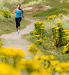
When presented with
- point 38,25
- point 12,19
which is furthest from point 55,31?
point 12,19

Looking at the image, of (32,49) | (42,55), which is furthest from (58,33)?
(32,49)

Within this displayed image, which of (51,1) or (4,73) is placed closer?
(4,73)

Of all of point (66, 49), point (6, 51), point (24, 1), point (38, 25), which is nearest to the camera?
point (6, 51)

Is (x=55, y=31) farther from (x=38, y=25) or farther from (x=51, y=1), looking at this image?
(x=51, y=1)

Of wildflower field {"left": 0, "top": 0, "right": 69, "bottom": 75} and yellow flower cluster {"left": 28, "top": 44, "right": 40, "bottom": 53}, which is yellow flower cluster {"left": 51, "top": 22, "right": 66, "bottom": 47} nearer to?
wildflower field {"left": 0, "top": 0, "right": 69, "bottom": 75}

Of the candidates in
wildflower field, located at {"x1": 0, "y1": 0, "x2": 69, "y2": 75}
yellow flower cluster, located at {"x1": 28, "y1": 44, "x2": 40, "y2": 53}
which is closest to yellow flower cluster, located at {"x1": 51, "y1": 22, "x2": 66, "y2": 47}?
wildflower field, located at {"x1": 0, "y1": 0, "x2": 69, "y2": 75}

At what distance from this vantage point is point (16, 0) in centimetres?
3556

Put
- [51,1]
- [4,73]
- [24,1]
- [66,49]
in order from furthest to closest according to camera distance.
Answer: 1. [24,1]
2. [51,1]
3. [66,49]
4. [4,73]

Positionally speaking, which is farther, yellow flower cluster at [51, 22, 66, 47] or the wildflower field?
yellow flower cluster at [51, 22, 66, 47]

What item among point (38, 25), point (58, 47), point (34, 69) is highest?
point (34, 69)

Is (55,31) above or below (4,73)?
below

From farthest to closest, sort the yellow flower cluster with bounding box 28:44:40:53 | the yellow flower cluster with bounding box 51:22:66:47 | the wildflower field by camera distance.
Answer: the yellow flower cluster with bounding box 51:22:66:47 → the yellow flower cluster with bounding box 28:44:40:53 → the wildflower field

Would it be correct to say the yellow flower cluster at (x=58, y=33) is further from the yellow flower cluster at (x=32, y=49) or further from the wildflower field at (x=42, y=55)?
the yellow flower cluster at (x=32, y=49)

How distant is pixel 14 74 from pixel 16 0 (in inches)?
1423
